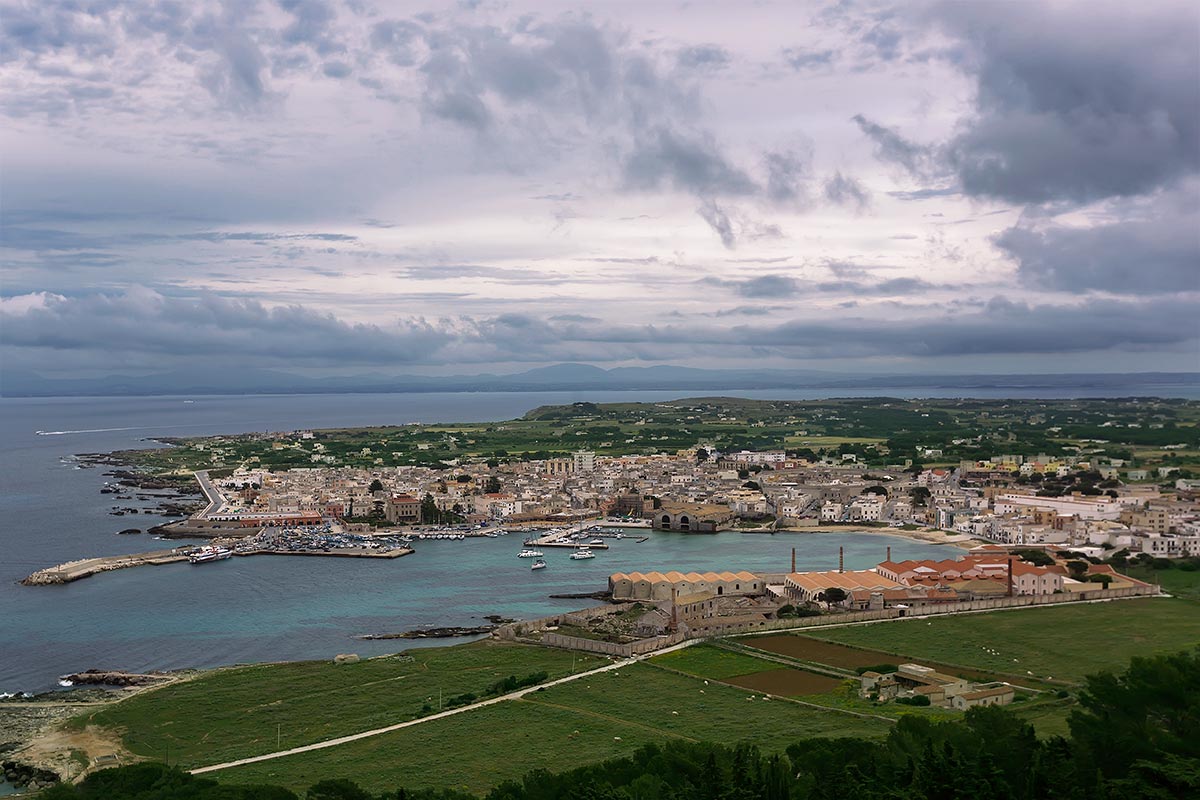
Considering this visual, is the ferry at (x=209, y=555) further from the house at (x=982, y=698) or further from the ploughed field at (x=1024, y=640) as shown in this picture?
the house at (x=982, y=698)

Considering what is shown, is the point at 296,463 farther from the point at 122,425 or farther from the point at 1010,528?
the point at 122,425

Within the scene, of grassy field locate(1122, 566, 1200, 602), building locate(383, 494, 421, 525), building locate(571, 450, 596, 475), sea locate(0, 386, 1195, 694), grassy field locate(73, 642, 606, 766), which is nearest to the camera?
grassy field locate(73, 642, 606, 766)

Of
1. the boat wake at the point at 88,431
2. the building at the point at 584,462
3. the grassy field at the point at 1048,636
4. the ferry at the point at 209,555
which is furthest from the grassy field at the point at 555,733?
the boat wake at the point at 88,431

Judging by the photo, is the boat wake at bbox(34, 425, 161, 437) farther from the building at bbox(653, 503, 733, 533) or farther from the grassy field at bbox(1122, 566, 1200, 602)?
the grassy field at bbox(1122, 566, 1200, 602)

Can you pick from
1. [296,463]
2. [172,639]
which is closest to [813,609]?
[172,639]

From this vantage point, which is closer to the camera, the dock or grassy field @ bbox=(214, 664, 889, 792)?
grassy field @ bbox=(214, 664, 889, 792)

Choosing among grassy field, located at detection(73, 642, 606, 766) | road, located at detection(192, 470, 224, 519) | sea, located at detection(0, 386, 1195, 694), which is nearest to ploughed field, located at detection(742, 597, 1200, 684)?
grassy field, located at detection(73, 642, 606, 766)

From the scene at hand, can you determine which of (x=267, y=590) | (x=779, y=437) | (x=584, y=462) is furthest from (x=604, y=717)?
(x=779, y=437)
